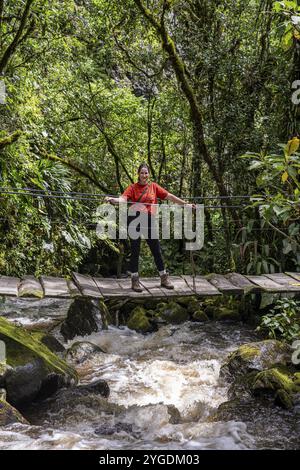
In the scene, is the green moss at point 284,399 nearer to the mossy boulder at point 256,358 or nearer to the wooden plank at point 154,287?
the mossy boulder at point 256,358

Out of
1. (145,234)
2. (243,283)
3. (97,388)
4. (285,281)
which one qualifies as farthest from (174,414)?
(285,281)

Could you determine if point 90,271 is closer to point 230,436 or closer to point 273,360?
point 273,360

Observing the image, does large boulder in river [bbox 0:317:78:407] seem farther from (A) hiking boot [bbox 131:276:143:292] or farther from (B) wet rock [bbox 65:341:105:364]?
(A) hiking boot [bbox 131:276:143:292]

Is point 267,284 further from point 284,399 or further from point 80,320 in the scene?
point 80,320

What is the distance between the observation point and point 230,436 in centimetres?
328

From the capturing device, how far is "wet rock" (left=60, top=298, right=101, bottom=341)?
18.5 feet

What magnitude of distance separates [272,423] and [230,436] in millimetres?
358

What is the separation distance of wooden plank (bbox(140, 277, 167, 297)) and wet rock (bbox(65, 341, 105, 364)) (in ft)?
3.04

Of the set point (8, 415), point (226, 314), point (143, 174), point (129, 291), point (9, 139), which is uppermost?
point (9, 139)

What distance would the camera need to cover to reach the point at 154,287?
434 cm

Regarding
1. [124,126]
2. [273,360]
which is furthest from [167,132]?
[273,360]

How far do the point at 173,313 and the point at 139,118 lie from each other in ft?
9.63

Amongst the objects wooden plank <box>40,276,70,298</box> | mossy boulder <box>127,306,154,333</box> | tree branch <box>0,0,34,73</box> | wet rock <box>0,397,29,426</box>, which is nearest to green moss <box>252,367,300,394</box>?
wooden plank <box>40,276,70,298</box>

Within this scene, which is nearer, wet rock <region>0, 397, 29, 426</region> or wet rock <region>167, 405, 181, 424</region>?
wet rock <region>0, 397, 29, 426</region>
